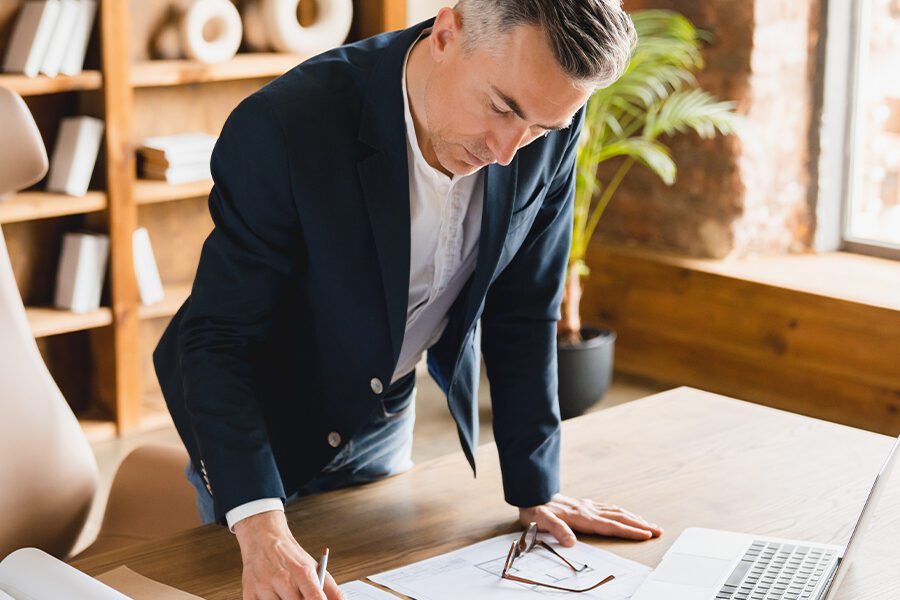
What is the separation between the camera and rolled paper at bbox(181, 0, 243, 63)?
12.9ft

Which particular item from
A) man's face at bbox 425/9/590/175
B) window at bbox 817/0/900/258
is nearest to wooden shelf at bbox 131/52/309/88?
window at bbox 817/0/900/258

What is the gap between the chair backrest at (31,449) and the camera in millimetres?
1752

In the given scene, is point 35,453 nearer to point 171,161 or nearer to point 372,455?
point 372,455

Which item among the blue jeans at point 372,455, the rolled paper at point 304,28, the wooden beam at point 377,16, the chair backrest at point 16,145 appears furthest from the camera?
the wooden beam at point 377,16

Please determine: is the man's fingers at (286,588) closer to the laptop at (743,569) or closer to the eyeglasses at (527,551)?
the eyeglasses at (527,551)

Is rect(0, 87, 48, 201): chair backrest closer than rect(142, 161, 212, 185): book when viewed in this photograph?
Yes

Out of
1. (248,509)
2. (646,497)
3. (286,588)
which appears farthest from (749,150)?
(286,588)

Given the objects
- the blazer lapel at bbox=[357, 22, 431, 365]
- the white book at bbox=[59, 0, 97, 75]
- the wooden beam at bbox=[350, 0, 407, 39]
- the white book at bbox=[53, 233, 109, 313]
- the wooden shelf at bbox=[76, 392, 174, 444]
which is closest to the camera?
the blazer lapel at bbox=[357, 22, 431, 365]

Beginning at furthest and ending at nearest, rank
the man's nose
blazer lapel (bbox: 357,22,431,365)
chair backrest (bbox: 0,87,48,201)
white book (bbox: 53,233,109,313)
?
white book (bbox: 53,233,109,313) → chair backrest (bbox: 0,87,48,201) → blazer lapel (bbox: 357,22,431,365) → the man's nose

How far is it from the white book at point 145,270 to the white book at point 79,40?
0.56 metres

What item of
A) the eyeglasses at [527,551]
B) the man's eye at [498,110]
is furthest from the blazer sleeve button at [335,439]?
the man's eye at [498,110]

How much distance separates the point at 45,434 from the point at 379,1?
2.81m

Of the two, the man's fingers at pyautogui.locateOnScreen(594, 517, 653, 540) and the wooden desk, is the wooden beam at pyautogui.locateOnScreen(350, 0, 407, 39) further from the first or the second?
the man's fingers at pyautogui.locateOnScreen(594, 517, 653, 540)

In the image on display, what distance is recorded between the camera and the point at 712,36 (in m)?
4.42
